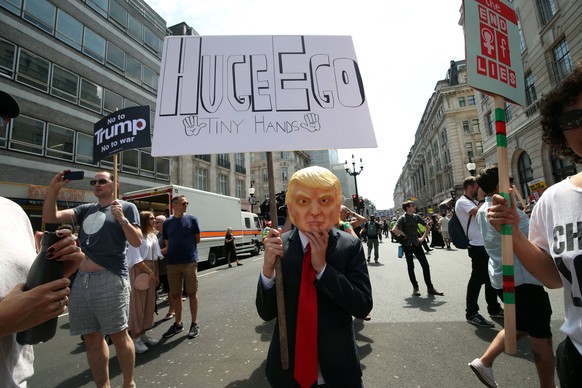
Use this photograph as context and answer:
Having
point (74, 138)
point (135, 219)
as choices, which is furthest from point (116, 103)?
point (135, 219)

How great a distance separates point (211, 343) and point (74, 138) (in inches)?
651

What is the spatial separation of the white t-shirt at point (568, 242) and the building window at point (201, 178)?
2603 centimetres

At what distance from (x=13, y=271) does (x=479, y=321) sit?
15.7ft

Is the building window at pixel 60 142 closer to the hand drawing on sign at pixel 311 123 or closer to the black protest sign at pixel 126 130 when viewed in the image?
the black protest sign at pixel 126 130

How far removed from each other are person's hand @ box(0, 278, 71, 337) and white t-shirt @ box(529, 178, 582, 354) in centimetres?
204

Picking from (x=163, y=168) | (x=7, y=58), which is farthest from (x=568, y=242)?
(x=163, y=168)

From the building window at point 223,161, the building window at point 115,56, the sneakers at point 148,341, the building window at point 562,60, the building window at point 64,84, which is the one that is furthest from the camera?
the building window at point 223,161

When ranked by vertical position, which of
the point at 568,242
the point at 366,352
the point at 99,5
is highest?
the point at 99,5

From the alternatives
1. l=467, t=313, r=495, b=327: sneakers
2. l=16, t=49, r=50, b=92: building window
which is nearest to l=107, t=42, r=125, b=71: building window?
l=16, t=49, r=50, b=92: building window

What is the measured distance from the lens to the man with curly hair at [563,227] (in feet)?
4.02

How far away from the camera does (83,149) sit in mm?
16031

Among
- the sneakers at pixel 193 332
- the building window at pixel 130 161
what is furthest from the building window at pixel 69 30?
the sneakers at pixel 193 332

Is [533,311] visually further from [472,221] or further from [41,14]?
[41,14]

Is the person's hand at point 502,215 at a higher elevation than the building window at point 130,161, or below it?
below
